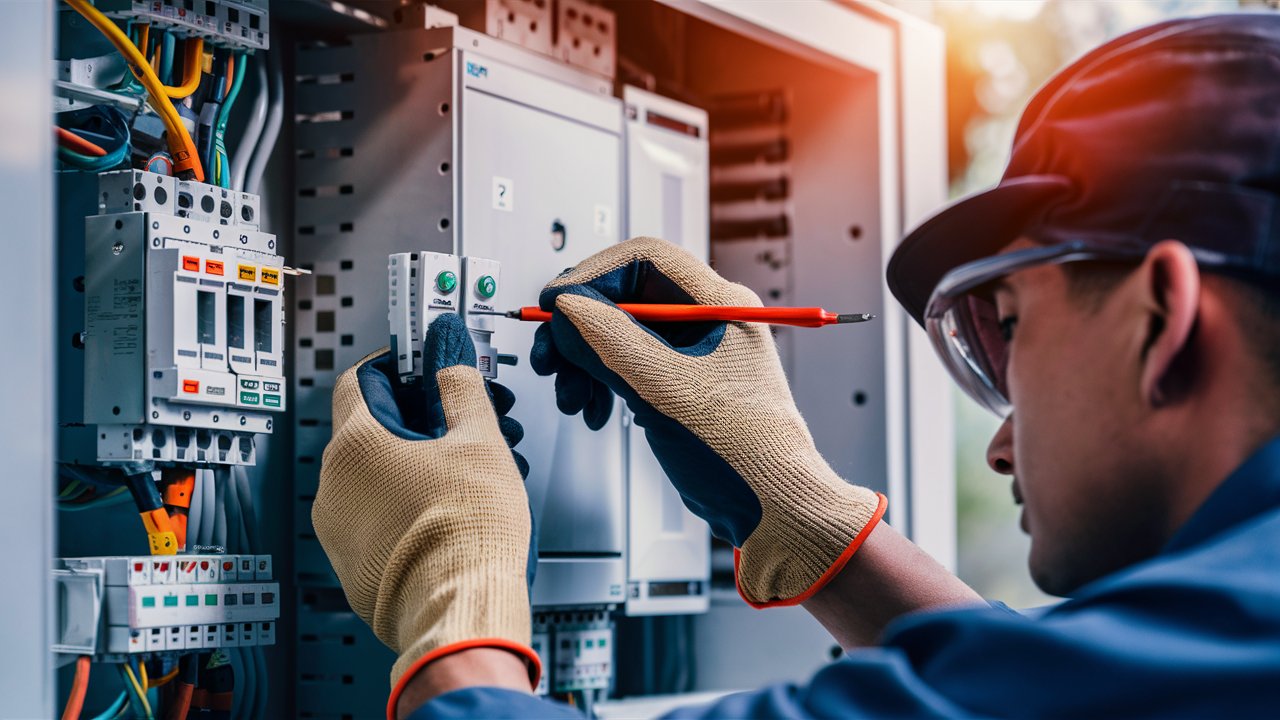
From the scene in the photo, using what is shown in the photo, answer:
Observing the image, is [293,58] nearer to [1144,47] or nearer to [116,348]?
[116,348]

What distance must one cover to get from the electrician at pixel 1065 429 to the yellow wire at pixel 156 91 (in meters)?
0.26

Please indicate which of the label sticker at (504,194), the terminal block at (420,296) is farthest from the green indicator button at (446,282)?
the label sticker at (504,194)

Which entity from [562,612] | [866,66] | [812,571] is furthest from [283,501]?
[866,66]

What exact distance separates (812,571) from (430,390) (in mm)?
415

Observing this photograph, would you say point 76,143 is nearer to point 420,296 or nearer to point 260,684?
point 420,296

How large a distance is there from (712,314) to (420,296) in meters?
0.28

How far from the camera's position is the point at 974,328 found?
1061 mm

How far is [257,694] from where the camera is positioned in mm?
1280

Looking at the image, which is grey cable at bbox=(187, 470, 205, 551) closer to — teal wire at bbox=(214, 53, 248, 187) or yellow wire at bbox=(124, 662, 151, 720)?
yellow wire at bbox=(124, 662, 151, 720)

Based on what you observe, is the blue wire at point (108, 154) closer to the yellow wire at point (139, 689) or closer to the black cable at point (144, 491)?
the black cable at point (144, 491)

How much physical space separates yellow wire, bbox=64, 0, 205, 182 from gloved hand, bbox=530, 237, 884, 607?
0.36 m

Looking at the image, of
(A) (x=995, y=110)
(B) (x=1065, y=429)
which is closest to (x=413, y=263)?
(B) (x=1065, y=429)

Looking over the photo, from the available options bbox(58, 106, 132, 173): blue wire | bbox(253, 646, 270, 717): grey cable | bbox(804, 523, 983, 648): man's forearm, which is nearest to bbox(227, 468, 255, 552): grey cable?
bbox(253, 646, 270, 717): grey cable

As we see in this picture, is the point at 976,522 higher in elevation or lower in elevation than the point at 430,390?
lower
